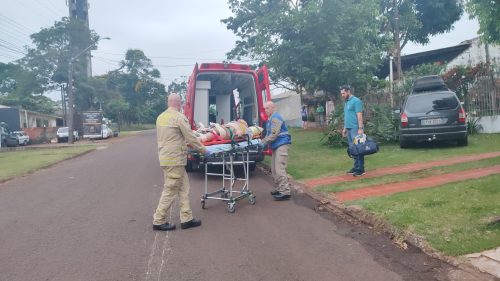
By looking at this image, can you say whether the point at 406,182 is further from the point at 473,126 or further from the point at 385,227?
the point at 473,126

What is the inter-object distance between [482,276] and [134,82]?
68.8m

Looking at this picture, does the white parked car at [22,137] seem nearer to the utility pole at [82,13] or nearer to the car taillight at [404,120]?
the utility pole at [82,13]

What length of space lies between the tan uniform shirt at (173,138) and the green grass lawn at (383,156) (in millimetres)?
3901

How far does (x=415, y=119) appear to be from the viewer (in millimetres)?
11469

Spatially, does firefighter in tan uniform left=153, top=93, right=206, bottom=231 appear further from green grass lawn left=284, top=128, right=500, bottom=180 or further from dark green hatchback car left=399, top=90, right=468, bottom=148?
dark green hatchback car left=399, top=90, right=468, bottom=148

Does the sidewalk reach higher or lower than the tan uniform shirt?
lower

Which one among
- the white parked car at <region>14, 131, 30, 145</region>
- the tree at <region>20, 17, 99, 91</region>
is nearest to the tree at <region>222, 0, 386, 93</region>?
the white parked car at <region>14, 131, 30, 145</region>

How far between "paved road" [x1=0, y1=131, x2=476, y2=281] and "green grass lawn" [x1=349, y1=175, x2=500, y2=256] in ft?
1.25

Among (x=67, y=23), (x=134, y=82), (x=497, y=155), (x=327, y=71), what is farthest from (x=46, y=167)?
(x=134, y=82)

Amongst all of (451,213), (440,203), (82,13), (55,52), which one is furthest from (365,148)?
(82,13)

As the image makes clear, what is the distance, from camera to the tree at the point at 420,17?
1164 inches

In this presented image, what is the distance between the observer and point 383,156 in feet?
35.9

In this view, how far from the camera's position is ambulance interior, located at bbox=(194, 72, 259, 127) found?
36.1 feet

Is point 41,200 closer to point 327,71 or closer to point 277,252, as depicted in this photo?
point 277,252
